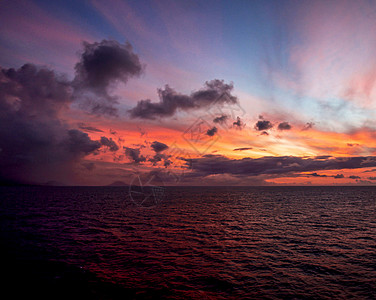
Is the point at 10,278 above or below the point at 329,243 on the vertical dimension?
above

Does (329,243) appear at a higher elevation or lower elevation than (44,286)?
lower

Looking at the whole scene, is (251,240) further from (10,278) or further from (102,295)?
(10,278)

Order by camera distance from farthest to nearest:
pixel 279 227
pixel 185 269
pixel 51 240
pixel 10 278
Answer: pixel 279 227 < pixel 51 240 < pixel 185 269 < pixel 10 278

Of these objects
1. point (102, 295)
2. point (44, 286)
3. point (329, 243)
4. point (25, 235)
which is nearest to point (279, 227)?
point (329, 243)

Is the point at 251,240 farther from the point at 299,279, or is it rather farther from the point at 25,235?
the point at 25,235

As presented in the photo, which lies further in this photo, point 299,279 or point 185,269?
point 185,269

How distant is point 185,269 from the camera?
19906 mm

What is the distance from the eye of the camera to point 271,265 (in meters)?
21.2

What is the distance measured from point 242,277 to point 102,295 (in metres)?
11.5

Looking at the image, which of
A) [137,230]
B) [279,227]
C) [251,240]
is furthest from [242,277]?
[279,227]

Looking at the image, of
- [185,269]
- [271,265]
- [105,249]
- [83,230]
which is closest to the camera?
[185,269]

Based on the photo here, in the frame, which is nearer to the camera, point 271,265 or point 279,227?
point 271,265

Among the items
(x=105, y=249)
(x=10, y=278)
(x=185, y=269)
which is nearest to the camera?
(x=10, y=278)

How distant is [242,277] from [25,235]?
106ft
